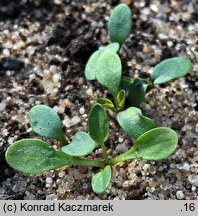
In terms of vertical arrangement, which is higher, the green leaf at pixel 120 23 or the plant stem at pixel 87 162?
the green leaf at pixel 120 23

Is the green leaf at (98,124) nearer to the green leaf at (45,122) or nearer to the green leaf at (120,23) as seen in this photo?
the green leaf at (45,122)

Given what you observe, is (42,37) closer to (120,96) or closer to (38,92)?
(38,92)

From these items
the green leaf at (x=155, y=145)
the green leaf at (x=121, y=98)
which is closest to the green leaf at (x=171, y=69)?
the green leaf at (x=121, y=98)

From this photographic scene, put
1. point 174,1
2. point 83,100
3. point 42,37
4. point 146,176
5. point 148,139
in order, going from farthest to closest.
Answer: point 174,1
point 42,37
point 83,100
point 146,176
point 148,139

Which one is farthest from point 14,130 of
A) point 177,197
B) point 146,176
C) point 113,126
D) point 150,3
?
point 150,3

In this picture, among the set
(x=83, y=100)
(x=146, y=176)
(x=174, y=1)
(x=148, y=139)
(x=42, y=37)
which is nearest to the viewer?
(x=148, y=139)

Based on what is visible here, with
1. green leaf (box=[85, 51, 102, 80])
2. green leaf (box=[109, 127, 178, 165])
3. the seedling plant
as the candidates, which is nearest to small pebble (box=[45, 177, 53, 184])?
the seedling plant

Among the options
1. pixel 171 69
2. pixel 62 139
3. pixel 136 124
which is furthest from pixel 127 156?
pixel 171 69
